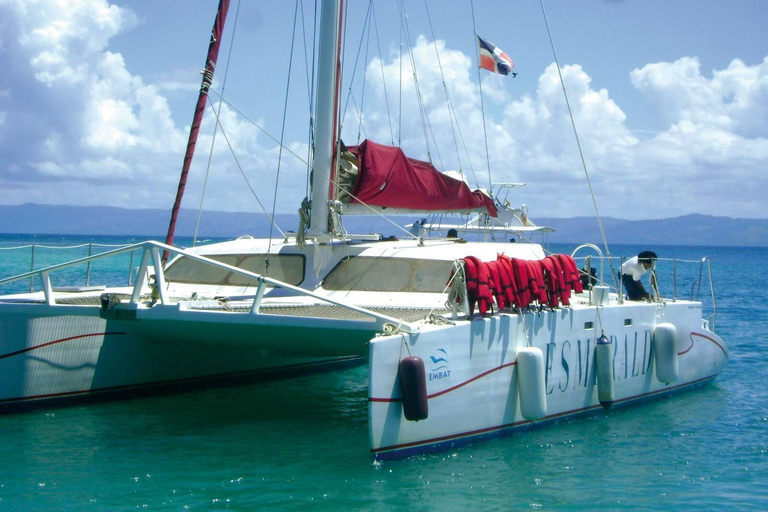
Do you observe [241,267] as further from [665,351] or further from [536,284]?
[665,351]

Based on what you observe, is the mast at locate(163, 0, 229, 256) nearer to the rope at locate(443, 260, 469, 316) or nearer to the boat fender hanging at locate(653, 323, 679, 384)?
the rope at locate(443, 260, 469, 316)

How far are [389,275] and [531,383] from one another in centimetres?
219

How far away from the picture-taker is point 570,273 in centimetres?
861

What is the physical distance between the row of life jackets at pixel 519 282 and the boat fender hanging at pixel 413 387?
1.15 m

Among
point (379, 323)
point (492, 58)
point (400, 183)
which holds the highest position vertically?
point (492, 58)

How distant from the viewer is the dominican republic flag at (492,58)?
13.2 metres

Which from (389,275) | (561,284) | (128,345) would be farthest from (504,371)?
(128,345)

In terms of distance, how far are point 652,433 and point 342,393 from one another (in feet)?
11.9

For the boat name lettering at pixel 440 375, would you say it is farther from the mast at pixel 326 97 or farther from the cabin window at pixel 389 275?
the mast at pixel 326 97

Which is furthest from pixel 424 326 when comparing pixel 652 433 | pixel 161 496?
pixel 652 433

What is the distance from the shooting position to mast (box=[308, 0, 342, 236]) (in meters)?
9.40

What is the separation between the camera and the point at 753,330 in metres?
18.5

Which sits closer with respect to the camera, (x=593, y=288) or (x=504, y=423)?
(x=504, y=423)

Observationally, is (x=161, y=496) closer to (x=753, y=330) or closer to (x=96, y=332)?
(x=96, y=332)
